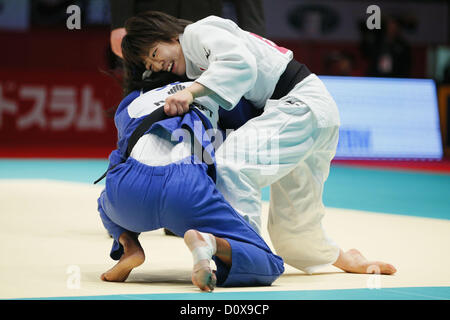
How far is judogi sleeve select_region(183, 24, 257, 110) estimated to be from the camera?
9.44 feet

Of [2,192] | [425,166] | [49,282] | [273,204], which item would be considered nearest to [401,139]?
[425,166]

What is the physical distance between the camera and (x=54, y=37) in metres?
13.4

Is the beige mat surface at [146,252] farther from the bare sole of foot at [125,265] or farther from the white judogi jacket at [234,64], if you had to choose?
the white judogi jacket at [234,64]

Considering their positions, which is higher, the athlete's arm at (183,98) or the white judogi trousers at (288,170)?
the athlete's arm at (183,98)

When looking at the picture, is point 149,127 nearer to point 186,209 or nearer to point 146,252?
point 186,209

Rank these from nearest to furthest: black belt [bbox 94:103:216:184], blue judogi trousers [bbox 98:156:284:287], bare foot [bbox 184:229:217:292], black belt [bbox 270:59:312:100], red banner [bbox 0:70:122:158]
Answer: bare foot [bbox 184:229:217:292] → blue judogi trousers [bbox 98:156:284:287] → black belt [bbox 94:103:216:184] → black belt [bbox 270:59:312:100] → red banner [bbox 0:70:122:158]

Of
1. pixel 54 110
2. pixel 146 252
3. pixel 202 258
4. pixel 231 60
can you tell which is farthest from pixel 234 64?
pixel 54 110

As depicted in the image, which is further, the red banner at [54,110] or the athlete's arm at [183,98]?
the red banner at [54,110]

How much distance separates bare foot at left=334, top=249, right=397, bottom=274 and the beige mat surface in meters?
0.04

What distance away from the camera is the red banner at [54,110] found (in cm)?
1135

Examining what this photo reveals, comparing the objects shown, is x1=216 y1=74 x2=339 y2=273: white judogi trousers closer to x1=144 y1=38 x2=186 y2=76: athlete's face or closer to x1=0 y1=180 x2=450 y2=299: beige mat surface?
x1=0 y1=180 x2=450 y2=299: beige mat surface

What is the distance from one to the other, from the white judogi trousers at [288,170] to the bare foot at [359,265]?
4cm

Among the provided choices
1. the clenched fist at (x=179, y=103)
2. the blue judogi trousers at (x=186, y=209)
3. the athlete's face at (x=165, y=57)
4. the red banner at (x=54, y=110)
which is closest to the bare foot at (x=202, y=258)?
the blue judogi trousers at (x=186, y=209)

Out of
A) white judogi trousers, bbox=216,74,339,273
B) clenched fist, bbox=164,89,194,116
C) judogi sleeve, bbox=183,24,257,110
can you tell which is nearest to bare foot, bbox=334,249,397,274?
white judogi trousers, bbox=216,74,339,273
